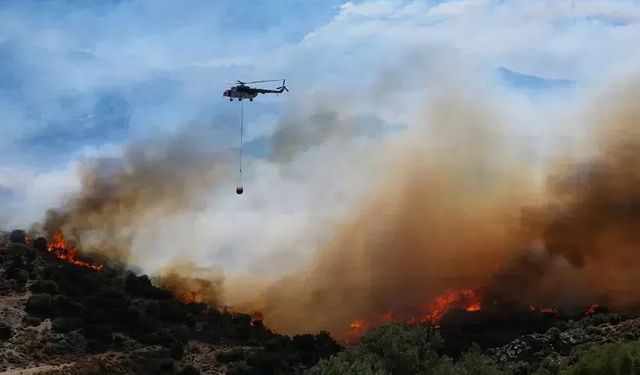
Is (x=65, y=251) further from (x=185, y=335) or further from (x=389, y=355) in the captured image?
(x=389, y=355)

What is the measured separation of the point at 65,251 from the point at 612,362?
99.4 metres

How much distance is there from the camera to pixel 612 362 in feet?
141

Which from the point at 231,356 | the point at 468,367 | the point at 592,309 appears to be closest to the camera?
the point at 468,367

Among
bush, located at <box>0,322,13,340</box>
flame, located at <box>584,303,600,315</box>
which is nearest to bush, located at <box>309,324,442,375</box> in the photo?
bush, located at <box>0,322,13,340</box>

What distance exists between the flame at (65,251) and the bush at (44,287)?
42.1ft

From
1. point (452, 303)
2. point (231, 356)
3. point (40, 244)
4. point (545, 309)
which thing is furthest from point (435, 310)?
point (40, 244)

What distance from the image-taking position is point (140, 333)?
95.9m

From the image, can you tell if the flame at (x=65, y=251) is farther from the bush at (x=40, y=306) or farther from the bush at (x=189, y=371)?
the bush at (x=189, y=371)

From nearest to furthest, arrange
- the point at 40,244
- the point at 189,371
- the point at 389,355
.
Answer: the point at 389,355 < the point at 189,371 < the point at 40,244

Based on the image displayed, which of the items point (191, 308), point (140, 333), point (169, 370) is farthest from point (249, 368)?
point (191, 308)

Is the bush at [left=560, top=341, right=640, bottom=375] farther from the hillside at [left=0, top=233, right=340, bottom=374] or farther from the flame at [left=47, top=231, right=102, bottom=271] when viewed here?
the flame at [left=47, top=231, right=102, bottom=271]

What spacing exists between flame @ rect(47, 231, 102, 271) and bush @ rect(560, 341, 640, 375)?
9033cm

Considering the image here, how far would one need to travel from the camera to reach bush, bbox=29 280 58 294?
99812mm

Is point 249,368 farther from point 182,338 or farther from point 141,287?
point 141,287
